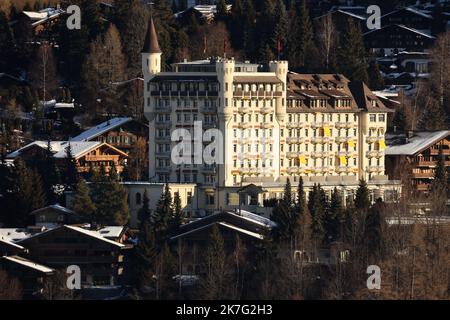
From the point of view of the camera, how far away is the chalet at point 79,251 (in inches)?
5418

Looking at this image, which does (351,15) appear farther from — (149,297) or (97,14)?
(149,297)

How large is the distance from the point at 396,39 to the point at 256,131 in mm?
39363

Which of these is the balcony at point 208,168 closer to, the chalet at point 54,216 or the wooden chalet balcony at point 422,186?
the chalet at point 54,216

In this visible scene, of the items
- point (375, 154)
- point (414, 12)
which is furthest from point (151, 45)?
point (414, 12)

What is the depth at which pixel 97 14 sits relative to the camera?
577ft

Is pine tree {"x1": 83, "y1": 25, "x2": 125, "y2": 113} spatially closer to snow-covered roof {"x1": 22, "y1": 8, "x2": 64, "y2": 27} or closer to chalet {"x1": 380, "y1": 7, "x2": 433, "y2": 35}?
snow-covered roof {"x1": 22, "y1": 8, "x2": 64, "y2": 27}

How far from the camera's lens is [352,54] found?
170125 mm

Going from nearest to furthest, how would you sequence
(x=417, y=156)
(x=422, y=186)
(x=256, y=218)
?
(x=256, y=218) < (x=422, y=186) < (x=417, y=156)

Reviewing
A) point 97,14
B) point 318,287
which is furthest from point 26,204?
point 97,14

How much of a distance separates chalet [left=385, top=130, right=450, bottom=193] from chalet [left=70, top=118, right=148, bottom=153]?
13292mm

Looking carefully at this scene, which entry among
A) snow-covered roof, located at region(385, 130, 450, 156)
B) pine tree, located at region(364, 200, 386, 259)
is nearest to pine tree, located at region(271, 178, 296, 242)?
pine tree, located at region(364, 200, 386, 259)

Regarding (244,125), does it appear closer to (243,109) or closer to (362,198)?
(243,109)

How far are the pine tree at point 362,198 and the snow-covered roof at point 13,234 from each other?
16158mm

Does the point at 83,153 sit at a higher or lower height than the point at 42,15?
lower
